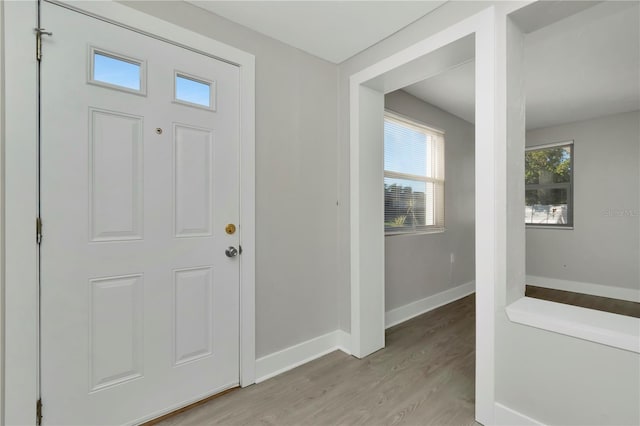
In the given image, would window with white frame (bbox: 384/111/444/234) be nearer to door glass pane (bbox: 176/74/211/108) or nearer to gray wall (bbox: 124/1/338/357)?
gray wall (bbox: 124/1/338/357)

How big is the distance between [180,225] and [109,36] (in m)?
1.06

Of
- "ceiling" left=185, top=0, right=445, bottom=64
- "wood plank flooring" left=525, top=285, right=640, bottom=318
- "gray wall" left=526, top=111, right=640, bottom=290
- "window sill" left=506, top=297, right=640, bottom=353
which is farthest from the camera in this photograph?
"gray wall" left=526, top=111, right=640, bottom=290

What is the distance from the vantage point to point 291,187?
2266 mm

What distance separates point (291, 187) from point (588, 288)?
186 inches

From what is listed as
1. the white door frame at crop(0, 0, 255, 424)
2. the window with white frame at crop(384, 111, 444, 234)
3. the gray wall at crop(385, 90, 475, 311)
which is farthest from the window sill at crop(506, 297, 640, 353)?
the white door frame at crop(0, 0, 255, 424)

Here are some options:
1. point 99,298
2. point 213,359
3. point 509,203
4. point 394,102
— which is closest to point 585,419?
point 509,203

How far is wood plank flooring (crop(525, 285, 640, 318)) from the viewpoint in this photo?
3.64m

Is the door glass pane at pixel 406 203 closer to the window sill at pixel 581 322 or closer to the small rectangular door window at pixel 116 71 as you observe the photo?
the window sill at pixel 581 322

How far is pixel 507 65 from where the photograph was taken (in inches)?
61.4

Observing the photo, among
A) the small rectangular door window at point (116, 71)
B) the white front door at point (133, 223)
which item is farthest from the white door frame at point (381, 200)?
the small rectangular door window at point (116, 71)

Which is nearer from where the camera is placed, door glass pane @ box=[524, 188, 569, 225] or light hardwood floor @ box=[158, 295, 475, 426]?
light hardwood floor @ box=[158, 295, 475, 426]

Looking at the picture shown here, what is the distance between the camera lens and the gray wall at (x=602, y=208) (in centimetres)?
393

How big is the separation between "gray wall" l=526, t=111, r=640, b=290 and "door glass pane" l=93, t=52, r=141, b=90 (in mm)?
5510

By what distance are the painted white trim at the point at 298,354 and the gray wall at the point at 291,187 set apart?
0.16ft
